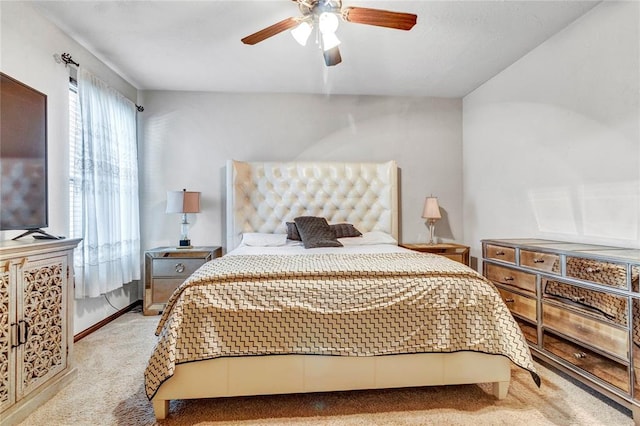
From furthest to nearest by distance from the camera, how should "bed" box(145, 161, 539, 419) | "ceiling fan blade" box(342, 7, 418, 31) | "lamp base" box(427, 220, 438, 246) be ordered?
"lamp base" box(427, 220, 438, 246)
"ceiling fan blade" box(342, 7, 418, 31)
"bed" box(145, 161, 539, 419)

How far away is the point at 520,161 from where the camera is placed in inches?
125

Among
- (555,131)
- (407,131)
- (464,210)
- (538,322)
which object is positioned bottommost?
(538,322)

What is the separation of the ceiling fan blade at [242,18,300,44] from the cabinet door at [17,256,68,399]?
1893 millimetres

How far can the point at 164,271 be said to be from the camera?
11.5ft

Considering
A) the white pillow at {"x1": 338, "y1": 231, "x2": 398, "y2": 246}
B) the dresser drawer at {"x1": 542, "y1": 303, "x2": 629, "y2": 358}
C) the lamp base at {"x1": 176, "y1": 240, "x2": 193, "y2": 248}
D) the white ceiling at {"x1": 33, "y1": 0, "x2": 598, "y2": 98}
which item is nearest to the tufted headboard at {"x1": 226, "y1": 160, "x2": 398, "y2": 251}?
the white pillow at {"x1": 338, "y1": 231, "x2": 398, "y2": 246}

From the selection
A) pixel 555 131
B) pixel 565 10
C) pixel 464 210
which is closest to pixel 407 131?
pixel 464 210

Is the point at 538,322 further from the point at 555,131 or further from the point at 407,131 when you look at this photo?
the point at 407,131

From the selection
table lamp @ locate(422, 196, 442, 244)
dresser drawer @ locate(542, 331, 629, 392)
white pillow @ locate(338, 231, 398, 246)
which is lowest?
dresser drawer @ locate(542, 331, 629, 392)

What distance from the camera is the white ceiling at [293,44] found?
235cm

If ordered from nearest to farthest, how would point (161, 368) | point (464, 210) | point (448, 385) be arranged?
point (161, 368) < point (448, 385) < point (464, 210)

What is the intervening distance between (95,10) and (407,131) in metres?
3.36

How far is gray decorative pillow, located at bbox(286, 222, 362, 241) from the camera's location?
353 cm

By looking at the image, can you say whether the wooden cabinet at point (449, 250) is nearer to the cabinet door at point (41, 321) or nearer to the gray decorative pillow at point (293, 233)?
the gray decorative pillow at point (293, 233)

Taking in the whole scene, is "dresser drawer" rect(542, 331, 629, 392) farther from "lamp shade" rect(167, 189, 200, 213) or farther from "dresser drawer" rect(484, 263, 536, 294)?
"lamp shade" rect(167, 189, 200, 213)
